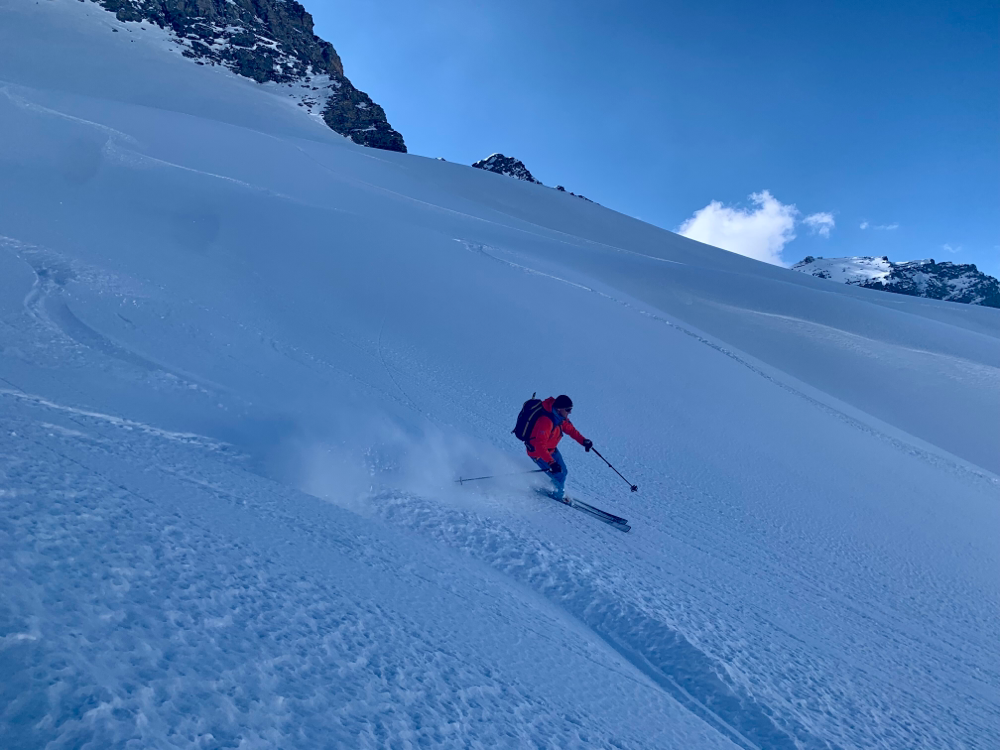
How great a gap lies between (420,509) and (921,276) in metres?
177

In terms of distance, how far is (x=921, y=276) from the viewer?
141m

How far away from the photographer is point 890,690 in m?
3.54

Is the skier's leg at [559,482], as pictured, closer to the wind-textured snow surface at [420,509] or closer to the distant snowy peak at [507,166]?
the wind-textured snow surface at [420,509]

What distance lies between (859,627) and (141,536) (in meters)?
4.88

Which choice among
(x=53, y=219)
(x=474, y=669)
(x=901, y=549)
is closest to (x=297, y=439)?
(x=474, y=669)

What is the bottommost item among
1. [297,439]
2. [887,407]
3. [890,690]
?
[297,439]

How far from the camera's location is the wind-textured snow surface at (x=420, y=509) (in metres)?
2.18

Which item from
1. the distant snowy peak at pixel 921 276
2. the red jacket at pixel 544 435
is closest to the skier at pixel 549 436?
the red jacket at pixel 544 435

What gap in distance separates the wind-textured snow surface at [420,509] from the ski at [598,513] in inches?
4.6

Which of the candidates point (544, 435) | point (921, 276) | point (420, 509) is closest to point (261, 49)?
point (544, 435)

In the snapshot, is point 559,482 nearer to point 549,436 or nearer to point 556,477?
point 556,477

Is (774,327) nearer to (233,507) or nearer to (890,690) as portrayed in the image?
(890,690)

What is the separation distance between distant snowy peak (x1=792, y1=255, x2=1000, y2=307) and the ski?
142139mm

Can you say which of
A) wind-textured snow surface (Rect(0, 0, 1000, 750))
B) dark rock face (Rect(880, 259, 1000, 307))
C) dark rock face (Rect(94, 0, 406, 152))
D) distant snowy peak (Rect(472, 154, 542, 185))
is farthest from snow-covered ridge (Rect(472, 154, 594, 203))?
dark rock face (Rect(880, 259, 1000, 307))
